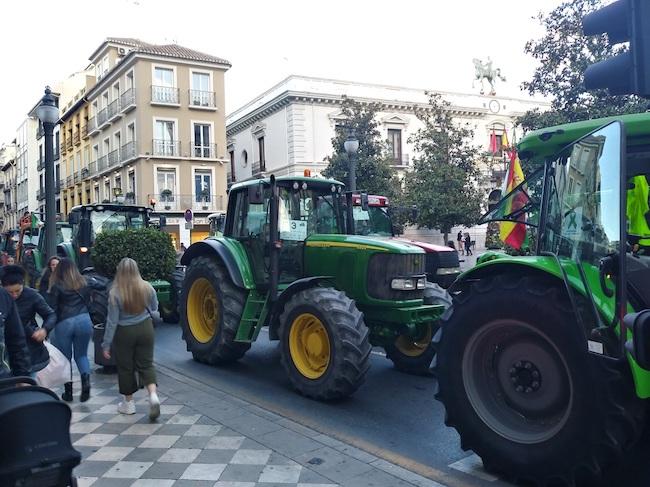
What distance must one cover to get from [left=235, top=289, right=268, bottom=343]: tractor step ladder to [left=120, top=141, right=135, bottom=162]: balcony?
→ 1330 inches

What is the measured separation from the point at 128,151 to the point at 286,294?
117 feet

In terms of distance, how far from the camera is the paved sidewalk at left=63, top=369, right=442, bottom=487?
4066mm

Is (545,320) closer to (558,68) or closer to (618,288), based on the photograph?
(618,288)

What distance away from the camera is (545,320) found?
3.71 meters

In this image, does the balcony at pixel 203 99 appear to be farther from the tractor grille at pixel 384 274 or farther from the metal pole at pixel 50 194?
the tractor grille at pixel 384 274

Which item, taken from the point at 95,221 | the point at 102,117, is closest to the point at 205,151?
the point at 102,117

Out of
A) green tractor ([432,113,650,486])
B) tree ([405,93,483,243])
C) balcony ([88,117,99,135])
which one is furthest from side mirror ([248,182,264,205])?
balcony ([88,117,99,135])

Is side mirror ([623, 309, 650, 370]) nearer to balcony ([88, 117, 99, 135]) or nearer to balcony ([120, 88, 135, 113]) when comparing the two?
balcony ([120, 88, 135, 113])

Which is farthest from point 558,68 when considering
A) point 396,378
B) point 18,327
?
point 18,327

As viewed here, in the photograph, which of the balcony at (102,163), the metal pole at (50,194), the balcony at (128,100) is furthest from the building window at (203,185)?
the metal pole at (50,194)

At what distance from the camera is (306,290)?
629 centimetres

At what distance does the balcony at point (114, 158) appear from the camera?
4074cm

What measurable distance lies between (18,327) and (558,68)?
12277mm

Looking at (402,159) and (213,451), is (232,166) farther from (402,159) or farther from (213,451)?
(213,451)
